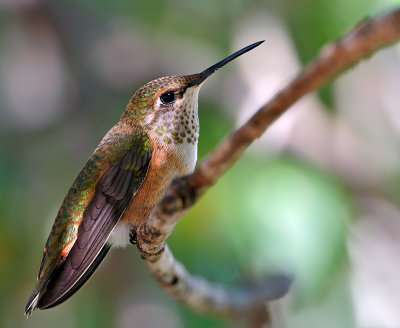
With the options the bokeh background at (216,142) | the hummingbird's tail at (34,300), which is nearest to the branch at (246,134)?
the hummingbird's tail at (34,300)

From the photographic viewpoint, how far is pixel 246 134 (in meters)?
0.85

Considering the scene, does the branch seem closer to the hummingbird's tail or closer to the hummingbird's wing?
the hummingbird's wing

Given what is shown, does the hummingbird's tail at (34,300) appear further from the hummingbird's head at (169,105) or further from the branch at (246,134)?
the hummingbird's head at (169,105)

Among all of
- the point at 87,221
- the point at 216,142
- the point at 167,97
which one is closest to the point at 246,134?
the point at 87,221

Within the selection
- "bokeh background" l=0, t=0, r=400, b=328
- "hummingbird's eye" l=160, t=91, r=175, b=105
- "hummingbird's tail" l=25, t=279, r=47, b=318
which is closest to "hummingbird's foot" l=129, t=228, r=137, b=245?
"hummingbird's tail" l=25, t=279, r=47, b=318

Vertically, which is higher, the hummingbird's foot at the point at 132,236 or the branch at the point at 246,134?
the branch at the point at 246,134

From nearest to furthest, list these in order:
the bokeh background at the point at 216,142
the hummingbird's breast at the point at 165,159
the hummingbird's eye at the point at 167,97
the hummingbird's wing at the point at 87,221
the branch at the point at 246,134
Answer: the branch at the point at 246,134
the hummingbird's wing at the point at 87,221
the hummingbird's breast at the point at 165,159
the hummingbird's eye at the point at 167,97
the bokeh background at the point at 216,142

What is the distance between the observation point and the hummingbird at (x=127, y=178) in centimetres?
174

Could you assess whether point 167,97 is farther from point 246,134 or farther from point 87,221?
point 246,134

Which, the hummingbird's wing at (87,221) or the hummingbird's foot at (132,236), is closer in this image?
the hummingbird's wing at (87,221)

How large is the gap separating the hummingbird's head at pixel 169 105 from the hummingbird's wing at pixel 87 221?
4.4 inches

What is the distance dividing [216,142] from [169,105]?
3.07 ft

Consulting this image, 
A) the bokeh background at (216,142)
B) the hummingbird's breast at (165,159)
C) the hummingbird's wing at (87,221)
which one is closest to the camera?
the hummingbird's wing at (87,221)

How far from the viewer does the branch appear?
2.17ft
